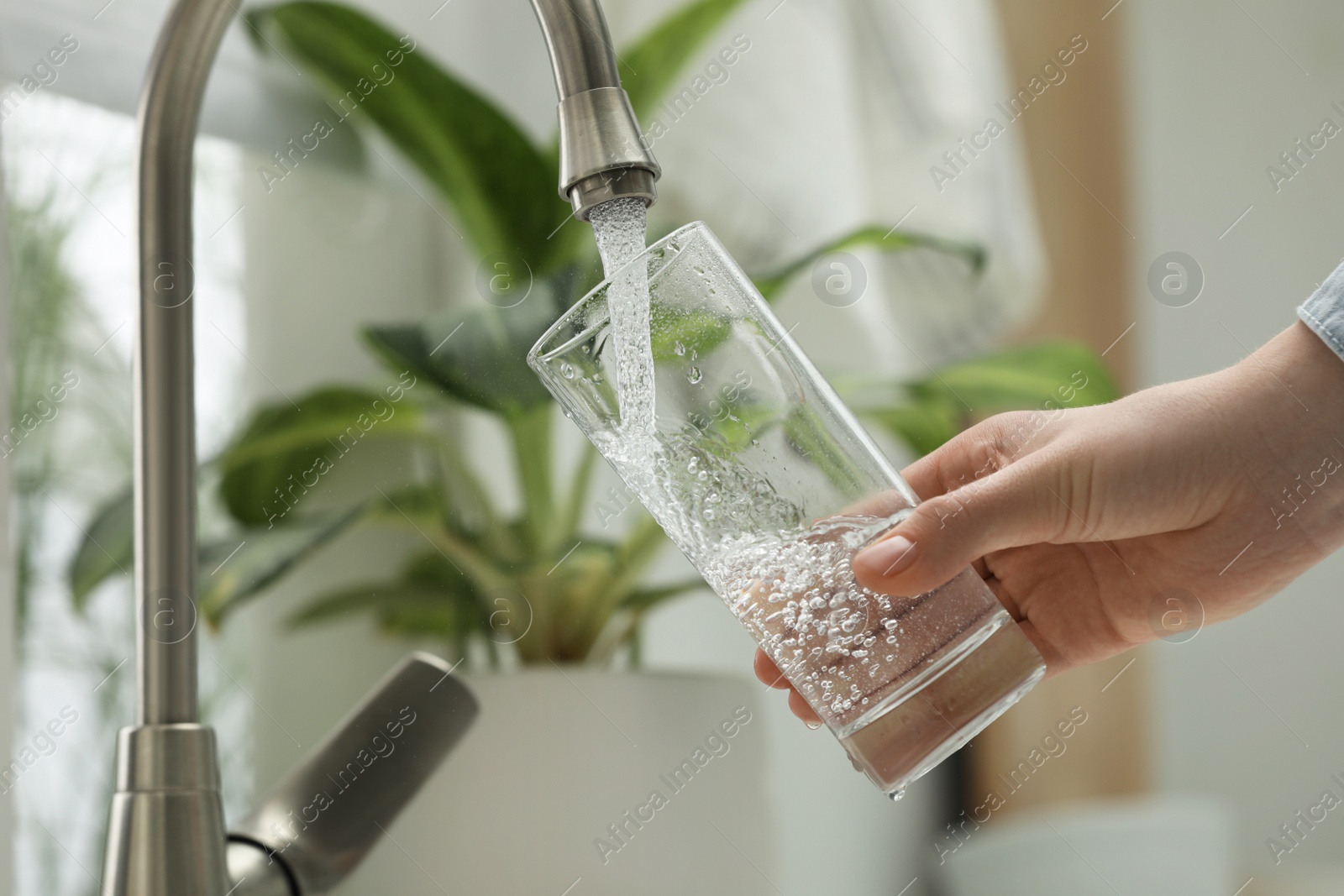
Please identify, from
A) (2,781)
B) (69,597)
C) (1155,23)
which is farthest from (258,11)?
(1155,23)

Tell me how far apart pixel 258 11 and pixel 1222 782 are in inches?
71.0

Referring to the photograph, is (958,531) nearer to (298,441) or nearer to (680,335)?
(680,335)

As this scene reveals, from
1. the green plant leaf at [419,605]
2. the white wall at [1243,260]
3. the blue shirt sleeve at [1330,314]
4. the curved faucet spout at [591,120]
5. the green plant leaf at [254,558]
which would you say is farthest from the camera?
the white wall at [1243,260]

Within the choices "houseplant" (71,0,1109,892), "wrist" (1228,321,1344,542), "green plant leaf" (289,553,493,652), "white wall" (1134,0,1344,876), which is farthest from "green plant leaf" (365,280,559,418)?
"white wall" (1134,0,1344,876)

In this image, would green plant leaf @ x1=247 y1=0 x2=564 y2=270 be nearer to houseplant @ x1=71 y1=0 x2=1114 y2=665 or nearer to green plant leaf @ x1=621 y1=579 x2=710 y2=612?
houseplant @ x1=71 y1=0 x2=1114 y2=665

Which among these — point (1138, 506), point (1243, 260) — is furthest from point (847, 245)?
point (1243, 260)

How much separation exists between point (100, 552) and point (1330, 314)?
2.21 feet

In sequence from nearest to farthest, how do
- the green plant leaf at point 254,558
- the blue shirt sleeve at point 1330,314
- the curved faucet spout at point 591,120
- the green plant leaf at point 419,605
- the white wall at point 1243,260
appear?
the curved faucet spout at point 591,120
the blue shirt sleeve at point 1330,314
the green plant leaf at point 254,558
the green plant leaf at point 419,605
the white wall at point 1243,260

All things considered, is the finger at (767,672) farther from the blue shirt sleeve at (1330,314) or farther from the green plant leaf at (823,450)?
the blue shirt sleeve at (1330,314)

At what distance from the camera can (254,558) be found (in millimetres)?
602

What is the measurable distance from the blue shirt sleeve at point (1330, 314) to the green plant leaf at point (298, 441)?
1.68 feet

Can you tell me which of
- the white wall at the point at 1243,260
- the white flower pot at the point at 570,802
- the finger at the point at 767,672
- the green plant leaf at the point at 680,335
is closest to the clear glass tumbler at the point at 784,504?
the green plant leaf at the point at 680,335

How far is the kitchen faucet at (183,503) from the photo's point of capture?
1.18 feet

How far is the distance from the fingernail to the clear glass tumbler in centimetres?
1
